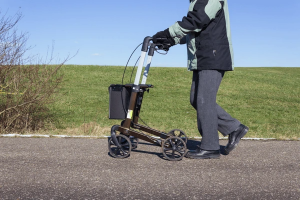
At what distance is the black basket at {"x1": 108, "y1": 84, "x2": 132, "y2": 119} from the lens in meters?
4.30

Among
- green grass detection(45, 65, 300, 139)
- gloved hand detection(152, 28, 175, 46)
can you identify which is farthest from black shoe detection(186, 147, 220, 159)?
green grass detection(45, 65, 300, 139)

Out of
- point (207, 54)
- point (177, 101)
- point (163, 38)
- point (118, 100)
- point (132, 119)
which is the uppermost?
point (163, 38)

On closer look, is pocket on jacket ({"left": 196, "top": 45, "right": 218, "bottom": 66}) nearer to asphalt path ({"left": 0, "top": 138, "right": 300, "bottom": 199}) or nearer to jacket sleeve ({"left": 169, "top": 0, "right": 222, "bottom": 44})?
jacket sleeve ({"left": 169, "top": 0, "right": 222, "bottom": 44})

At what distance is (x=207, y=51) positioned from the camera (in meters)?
3.95

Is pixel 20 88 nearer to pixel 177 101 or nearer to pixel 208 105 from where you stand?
pixel 208 105

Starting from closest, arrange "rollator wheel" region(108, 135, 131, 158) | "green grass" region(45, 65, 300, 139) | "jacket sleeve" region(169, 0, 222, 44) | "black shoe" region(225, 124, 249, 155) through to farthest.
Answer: "jacket sleeve" region(169, 0, 222, 44) → "rollator wheel" region(108, 135, 131, 158) → "black shoe" region(225, 124, 249, 155) → "green grass" region(45, 65, 300, 139)

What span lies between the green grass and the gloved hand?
2.43m

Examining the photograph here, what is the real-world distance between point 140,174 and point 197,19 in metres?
1.73

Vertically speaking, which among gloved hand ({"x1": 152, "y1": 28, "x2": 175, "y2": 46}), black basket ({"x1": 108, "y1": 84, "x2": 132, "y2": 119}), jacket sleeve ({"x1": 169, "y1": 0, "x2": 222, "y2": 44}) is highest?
jacket sleeve ({"x1": 169, "y1": 0, "x2": 222, "y2": 44})

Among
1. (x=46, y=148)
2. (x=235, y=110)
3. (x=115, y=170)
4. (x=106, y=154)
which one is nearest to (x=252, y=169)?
(x=115, y=170)

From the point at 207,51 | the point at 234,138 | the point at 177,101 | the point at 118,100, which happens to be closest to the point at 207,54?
the point at 207,51

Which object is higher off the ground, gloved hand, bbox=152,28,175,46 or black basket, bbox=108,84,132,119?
gloved hand, bbox=152,28,175,46

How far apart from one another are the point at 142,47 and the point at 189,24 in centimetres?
60

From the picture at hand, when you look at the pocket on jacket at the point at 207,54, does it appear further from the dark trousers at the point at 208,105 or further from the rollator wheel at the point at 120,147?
the rollator wheel at the point at 120,147
